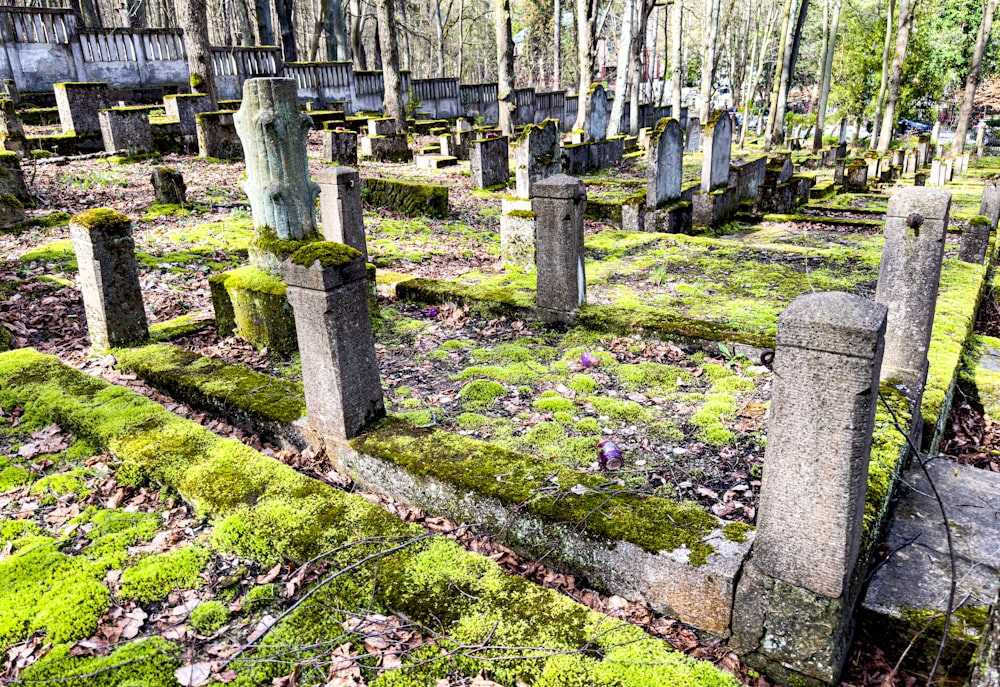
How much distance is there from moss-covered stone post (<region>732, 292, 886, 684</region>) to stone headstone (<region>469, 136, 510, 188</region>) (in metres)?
13.5

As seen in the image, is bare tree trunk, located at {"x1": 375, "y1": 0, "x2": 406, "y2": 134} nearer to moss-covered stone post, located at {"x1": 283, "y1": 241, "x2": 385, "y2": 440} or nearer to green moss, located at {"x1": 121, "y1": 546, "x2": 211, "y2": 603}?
moss-covered stone post, located at {"x1": 283, "y1": 241, "x2": 385, "y2": 440}

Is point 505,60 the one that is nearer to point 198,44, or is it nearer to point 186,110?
point 198,44

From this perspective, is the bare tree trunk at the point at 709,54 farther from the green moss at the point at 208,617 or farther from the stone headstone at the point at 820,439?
the green moss at the point at 208,617

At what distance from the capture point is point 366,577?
3.18 meters

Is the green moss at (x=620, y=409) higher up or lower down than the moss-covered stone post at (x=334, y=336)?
lower down

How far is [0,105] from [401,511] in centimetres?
1494

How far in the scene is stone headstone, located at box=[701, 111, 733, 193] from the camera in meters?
12.5

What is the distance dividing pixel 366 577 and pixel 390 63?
19.3 meters

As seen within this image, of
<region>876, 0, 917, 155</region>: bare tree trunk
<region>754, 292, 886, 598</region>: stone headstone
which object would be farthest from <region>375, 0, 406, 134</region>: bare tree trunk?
<region>876, 0, 917, 155</region>: bare tree trunk

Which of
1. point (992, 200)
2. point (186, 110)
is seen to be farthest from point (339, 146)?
point (992, 200)

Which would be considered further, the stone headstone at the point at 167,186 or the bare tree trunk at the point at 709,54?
the bare tree trunk at the point at 709,54

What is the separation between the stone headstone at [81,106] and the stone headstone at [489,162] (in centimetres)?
898

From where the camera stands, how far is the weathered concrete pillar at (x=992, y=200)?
1130 centimetres

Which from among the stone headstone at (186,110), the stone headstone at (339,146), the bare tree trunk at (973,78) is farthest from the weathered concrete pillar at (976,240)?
the bare tree trunk at (973,78)
